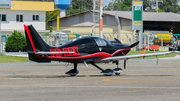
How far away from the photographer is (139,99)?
9227mm

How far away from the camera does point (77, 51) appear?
15508mm

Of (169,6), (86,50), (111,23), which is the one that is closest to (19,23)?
(111,23)

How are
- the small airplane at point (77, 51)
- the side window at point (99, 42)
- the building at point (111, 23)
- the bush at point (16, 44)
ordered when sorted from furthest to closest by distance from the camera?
the building at point (111, 23)
the bush at point (16, 44)
the side window at point (99, 42)
the small airplane at point (77, 51)

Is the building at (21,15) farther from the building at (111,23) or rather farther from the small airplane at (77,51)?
the small airplane at (77,51)

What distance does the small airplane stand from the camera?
49.1 feet

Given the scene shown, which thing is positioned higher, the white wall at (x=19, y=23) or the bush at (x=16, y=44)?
the white wall at (x=19, y=23)

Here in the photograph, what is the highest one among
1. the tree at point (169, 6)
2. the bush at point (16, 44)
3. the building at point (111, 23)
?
the tree at point (169, 6)

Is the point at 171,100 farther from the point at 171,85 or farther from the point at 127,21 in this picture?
the point at 127,21

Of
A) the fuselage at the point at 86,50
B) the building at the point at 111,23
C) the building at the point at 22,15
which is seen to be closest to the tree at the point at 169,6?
the building at the point at 111,23

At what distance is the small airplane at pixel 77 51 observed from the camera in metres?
15.0

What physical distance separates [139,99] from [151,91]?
5.19 ft

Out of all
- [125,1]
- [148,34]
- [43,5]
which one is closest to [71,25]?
[43,5]

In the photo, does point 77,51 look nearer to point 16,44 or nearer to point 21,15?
point 16,44

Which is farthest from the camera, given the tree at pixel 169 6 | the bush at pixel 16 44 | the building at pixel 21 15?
the tree at pixel 169 6
